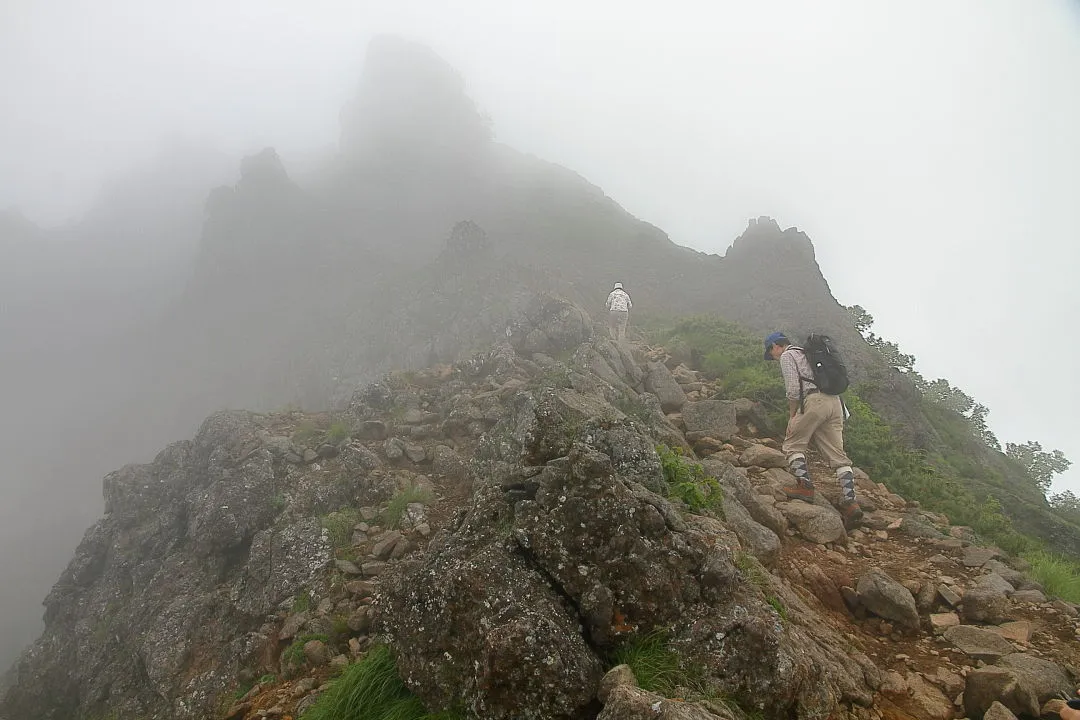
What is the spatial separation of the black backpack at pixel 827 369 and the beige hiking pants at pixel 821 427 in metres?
0.23

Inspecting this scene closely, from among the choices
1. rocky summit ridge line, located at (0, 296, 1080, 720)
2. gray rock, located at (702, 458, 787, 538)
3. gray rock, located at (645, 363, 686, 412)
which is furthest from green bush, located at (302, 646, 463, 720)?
gray rock, located at (645, 363, 686, 412)

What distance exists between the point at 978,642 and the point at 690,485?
3.60 metres

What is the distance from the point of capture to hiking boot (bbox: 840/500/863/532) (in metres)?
9.28

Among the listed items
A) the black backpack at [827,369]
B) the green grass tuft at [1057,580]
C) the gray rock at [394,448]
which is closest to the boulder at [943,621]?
the green grass tuft at [1057,580]

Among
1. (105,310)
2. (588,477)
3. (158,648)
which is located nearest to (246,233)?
(105,310)

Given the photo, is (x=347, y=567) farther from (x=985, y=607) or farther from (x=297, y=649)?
(x=985, y=607)

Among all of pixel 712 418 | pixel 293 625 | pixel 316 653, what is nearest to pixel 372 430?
pixel 293 625

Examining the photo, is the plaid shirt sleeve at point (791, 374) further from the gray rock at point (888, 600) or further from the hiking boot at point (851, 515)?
the gray rock at point (888, 600)

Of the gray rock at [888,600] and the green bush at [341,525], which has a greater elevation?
the gray rock at [888,600]

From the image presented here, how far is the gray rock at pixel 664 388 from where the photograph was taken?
14465mm

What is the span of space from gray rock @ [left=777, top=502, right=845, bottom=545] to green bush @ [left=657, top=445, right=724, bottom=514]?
5.24ft

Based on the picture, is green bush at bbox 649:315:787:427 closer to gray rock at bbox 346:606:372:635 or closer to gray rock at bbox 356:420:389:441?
gray rock at bbox 356:420:389:441

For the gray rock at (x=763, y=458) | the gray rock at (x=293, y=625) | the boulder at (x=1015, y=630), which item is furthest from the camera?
the gray rock at (x=763, y=458)

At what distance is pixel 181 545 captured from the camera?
13.8m
